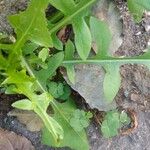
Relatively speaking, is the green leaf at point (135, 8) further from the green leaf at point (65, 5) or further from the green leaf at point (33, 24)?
the green leaf at point (33, 24)

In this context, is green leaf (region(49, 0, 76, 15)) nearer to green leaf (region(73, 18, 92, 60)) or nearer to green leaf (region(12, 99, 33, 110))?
green leaf (region(73, 18, 92, 60))

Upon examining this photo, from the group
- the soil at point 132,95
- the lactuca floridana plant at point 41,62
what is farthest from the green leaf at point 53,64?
the soil at point 132,95

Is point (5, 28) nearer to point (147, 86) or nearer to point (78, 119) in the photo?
point (78, 119)

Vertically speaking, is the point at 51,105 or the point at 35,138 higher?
the point at 51,105

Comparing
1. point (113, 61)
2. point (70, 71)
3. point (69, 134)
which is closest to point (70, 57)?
point (70, 71)

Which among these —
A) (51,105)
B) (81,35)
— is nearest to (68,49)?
(81,35)

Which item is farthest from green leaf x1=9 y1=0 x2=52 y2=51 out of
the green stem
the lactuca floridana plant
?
the green stem
